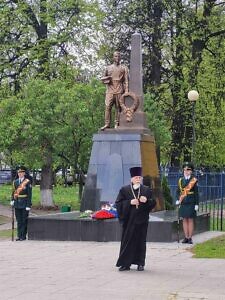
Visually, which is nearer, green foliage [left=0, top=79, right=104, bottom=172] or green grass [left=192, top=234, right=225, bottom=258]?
green grass [left=192, top=234, right=225, bottom=258]

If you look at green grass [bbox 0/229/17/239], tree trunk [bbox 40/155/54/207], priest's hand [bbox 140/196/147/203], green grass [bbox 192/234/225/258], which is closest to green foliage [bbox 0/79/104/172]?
tree trunk [bbox 40/155/54/207]

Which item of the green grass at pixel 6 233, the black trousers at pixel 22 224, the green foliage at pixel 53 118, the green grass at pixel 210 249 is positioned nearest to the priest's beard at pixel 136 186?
the green grass at pixel 210 249

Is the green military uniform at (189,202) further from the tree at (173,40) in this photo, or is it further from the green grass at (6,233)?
the tree at (173,40)

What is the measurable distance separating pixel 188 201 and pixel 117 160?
2977 mm

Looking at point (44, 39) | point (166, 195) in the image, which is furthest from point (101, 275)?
point (44, 39)

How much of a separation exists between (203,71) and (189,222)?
18556 mm

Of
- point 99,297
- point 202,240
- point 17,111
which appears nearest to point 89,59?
point 17,111

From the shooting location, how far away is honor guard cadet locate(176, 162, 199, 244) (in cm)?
1595

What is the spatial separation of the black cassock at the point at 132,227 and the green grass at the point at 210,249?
7.80 ft

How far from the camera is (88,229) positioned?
16.4 m

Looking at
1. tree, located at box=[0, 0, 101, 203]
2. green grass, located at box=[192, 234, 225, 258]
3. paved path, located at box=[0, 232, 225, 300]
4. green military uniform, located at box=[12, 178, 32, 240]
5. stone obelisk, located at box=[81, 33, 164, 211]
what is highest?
tree, located at box=[0, 0, 101, 203]

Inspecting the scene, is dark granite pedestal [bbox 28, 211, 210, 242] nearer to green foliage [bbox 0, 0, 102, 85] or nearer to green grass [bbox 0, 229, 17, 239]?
green grass [bbox 0, 229, 17, 239]

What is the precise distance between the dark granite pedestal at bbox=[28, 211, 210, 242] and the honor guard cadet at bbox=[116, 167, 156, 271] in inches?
181

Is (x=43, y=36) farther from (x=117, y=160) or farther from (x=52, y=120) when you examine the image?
(x=117, y=160)
